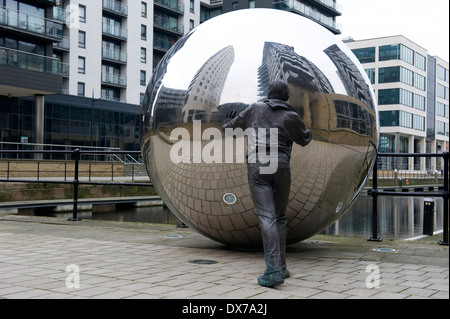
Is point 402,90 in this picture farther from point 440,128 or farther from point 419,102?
point 440,128

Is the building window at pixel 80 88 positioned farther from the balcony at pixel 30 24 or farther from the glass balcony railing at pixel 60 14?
the balcony at pixel 30 24

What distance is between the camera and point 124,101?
5438cm

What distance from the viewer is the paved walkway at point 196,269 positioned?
4.00 meters

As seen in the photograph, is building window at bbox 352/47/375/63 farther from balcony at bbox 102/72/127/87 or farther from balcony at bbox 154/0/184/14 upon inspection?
balcony at bbox 102/72/127/87

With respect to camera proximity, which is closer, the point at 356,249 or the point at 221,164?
the point at 221,164

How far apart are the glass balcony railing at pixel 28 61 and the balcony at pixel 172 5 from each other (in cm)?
2644

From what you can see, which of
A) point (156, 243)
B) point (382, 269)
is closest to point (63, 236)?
point (156, 243)

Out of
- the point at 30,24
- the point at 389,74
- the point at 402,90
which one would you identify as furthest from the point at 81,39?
the point at 402,90

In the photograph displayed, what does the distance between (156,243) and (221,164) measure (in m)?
2.14

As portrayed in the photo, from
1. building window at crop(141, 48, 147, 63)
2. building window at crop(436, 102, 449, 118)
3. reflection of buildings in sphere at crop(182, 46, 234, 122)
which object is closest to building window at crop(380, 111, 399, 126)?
building window at crop(436, 102, 449, 118)
